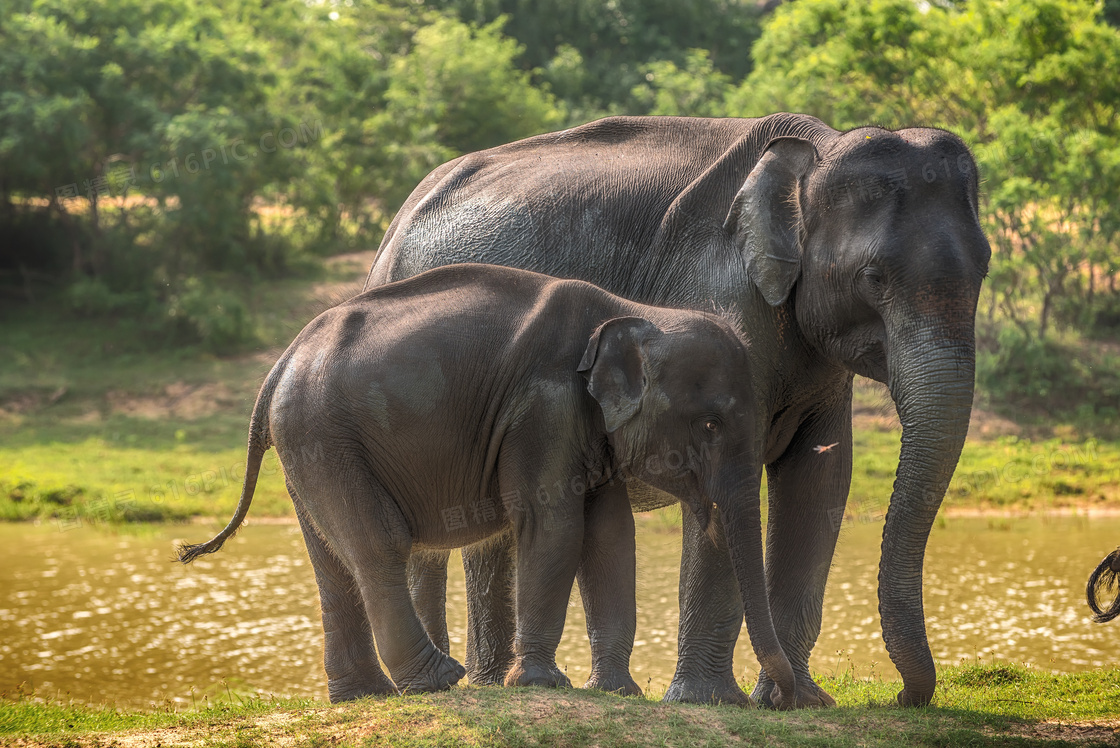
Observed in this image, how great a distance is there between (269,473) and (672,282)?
36.5 ft

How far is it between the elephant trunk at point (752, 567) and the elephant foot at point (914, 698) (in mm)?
627

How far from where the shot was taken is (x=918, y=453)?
17.2ft

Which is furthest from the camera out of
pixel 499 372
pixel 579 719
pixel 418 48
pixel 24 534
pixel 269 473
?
pixel 418 48

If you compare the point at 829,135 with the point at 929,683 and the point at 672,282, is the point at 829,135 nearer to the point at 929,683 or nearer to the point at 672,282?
the point at 672,282

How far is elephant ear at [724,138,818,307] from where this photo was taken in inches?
219

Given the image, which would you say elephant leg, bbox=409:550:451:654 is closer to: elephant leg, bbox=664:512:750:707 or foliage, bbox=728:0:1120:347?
elephant leg, bbox=664:512:750:707

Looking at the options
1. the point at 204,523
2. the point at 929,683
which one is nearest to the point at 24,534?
Result: the point at 204,523

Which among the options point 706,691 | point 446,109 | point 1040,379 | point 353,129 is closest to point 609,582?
point 706,691

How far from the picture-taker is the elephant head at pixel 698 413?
17.3ft

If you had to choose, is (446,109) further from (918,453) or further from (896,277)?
(918,453)

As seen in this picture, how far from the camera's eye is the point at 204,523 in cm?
1390

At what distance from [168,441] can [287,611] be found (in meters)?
6.81

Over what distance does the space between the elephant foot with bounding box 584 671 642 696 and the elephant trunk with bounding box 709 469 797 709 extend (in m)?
0.65

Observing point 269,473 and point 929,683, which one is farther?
point 269,473
